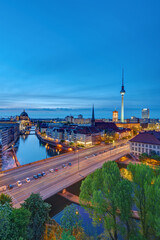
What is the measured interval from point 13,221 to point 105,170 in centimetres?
1024

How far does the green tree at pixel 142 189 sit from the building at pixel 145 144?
3253 centimetres

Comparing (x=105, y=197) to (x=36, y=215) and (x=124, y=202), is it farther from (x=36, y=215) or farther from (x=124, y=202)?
(x=36, y=215)

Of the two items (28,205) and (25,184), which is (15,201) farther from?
(28,205)

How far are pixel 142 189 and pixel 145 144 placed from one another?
115 feet

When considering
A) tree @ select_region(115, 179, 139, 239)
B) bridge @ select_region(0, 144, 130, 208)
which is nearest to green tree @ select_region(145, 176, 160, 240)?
tree @ select_region(115, 179, 139, 239)

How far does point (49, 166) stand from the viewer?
35375 millimetres

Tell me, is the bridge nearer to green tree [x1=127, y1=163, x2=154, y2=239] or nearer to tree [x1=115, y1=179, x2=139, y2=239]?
tree [x1=115, y1=179, x2=139, y2=239]

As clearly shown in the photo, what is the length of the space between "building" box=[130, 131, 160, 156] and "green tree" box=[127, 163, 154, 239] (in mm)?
A: 32531

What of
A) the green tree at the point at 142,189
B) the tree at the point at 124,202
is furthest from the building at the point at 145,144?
the tree at the point at 124,202

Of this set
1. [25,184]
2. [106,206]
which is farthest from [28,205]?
[25,184]

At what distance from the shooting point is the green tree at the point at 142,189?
1313 cm

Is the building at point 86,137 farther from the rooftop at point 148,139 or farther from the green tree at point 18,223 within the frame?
the green tree at point 18,223

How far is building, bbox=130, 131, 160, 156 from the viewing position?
4383 cm

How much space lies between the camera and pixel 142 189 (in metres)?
14.4
